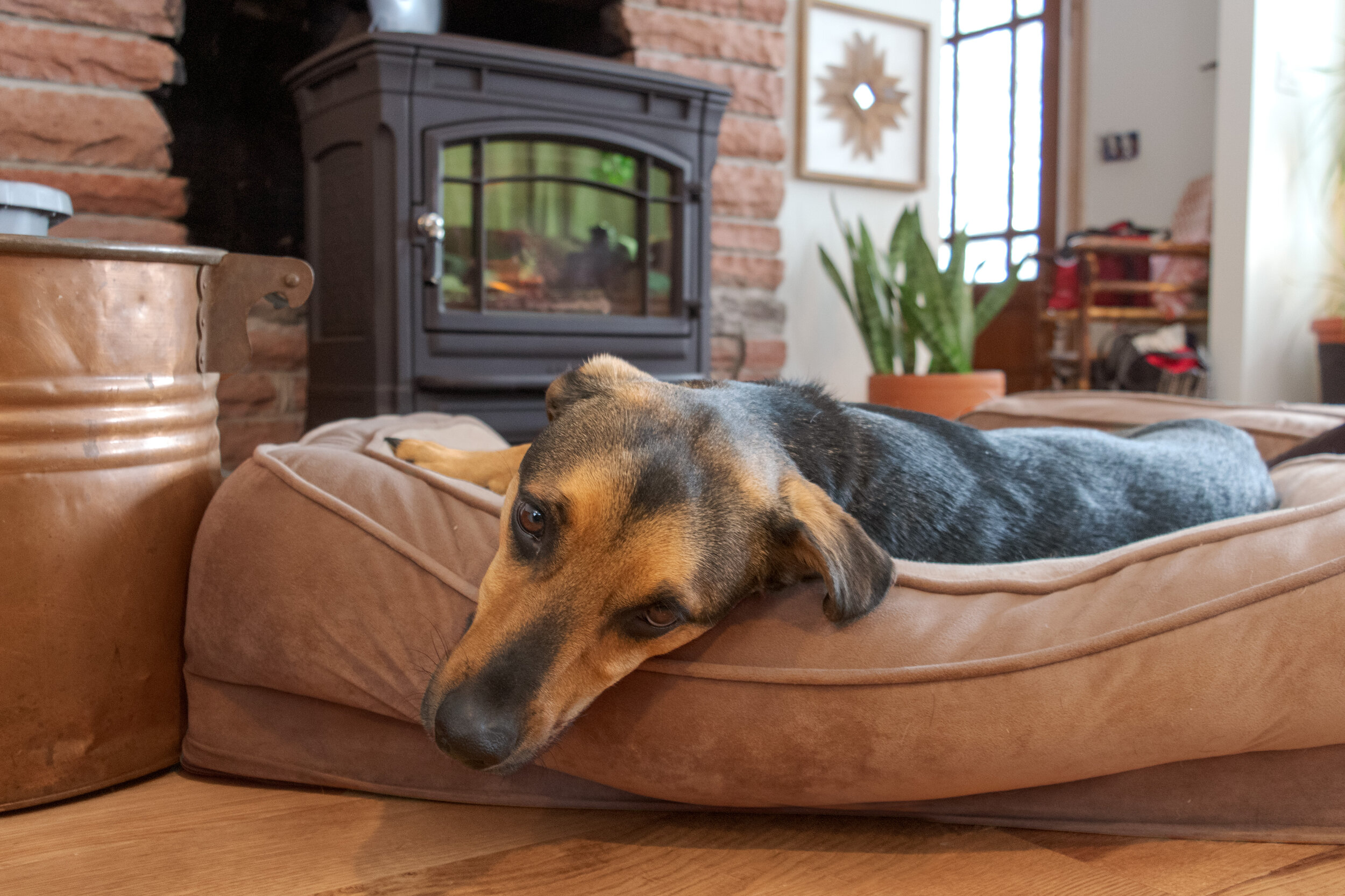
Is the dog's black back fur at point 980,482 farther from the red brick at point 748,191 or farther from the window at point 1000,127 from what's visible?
the window at point 1000,127

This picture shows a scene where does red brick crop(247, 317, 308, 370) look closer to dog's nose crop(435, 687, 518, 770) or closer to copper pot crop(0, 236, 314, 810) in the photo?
copper pot crop(0, 236, 314, 810)

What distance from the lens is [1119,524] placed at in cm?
170

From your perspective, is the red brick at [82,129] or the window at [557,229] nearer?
the red brick at [82,129]

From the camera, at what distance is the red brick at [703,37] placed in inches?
149

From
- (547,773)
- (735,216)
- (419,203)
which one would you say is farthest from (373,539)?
(735,216)

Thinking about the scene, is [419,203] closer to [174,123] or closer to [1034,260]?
[174,123]

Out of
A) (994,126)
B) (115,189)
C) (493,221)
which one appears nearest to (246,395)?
(115,189)

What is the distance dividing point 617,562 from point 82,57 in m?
2.69

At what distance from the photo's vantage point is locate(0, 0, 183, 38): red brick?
2.86m

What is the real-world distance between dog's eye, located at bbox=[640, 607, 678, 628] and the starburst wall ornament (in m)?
3.64

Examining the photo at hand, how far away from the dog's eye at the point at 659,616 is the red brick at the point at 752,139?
318 cm

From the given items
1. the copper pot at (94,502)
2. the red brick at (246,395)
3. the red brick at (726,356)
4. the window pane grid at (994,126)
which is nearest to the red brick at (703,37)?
the red brick at (726,356)

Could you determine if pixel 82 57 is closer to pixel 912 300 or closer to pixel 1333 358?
pixel 912 300

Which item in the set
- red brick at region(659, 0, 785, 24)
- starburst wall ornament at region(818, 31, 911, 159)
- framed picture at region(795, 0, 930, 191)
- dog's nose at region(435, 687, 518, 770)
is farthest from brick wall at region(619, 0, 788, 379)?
dog's nose at region(435, 687, 518, 770)
